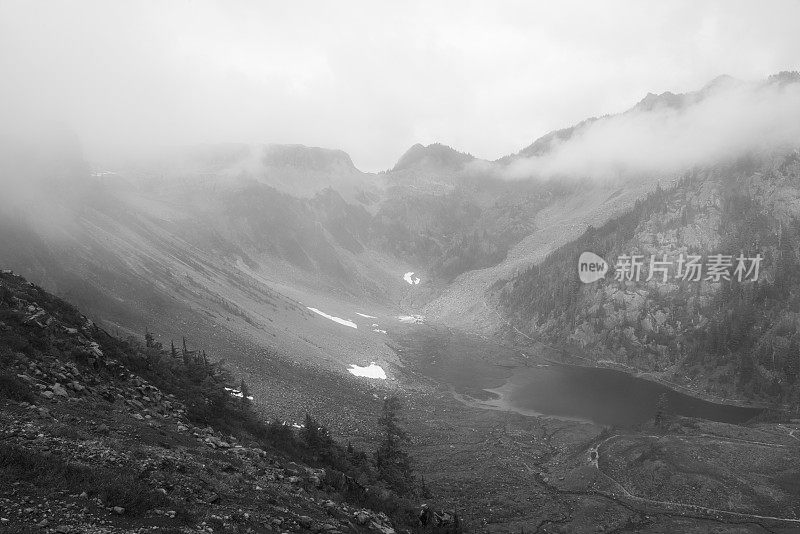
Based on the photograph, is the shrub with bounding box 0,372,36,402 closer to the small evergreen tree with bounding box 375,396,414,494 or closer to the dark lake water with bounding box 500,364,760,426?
the small evergreen tree with bounding box 375,396,414,494

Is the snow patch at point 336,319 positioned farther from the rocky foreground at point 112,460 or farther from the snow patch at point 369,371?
the rocky foreground at point 112,460

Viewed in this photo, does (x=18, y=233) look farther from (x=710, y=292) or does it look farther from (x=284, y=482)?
(x=710, y=292)

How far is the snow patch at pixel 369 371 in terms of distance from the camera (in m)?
89.0

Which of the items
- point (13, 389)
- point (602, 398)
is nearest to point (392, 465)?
point (13, 389)

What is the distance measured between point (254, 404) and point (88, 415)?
37139 millimetres

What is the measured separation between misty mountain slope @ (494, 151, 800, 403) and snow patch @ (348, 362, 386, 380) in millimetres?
64841

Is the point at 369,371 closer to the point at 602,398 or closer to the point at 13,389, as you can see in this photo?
the point at 602,398

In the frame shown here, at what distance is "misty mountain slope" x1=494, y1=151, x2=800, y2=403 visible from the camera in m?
107

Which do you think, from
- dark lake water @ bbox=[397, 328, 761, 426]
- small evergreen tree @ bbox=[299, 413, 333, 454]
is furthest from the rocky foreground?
dark lake water @ bbox=[397, 328, 761, 426]

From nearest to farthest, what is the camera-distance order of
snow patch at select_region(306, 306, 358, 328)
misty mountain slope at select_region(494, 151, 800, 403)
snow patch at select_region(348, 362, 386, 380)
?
snow patch at select_region(348, 362, 386, 380), misty mountain slope at select_region(494, 151, 800, 403), snow patch at select_region(306, 306, 358, 328)

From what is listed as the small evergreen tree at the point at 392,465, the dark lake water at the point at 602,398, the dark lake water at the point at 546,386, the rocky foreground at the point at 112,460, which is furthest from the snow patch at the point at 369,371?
the rocky foreground at the point at 112,460

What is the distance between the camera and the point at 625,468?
5950 centimetres

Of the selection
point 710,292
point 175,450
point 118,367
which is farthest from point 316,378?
point 710,292

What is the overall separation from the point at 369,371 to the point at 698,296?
9164 centimetres
